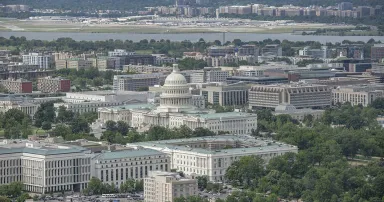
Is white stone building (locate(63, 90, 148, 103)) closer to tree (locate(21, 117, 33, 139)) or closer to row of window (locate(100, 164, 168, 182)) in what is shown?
tree (locate(21, 117, 33, 139))

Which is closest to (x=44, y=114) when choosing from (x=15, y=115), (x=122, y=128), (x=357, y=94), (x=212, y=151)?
(x=15, y=115)

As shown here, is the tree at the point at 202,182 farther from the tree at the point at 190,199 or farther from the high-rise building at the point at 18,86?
the high-rise building at the point at 18,86

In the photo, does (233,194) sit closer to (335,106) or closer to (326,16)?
(335,106)

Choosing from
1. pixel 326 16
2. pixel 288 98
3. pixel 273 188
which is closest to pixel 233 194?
pixel 273 188

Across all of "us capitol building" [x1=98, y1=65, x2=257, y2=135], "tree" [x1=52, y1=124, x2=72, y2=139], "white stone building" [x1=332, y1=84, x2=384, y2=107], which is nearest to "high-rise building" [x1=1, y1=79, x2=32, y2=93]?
"us capitol building" [x1=98, y1=65, x2=257, y2=135]

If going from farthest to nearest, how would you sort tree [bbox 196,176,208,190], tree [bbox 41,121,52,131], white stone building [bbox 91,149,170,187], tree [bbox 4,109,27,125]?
1. tree [bbox 4,109,27,125]
2. tree [bbox 41,121,52,131]
3. white stone building [bbox 91,149,170,187]
4. tree [bbox 196,176,208,190]

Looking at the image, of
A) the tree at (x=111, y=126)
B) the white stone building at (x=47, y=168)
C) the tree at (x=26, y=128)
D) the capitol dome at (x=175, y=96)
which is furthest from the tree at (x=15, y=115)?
the white stone building at (x=47, y=168)
